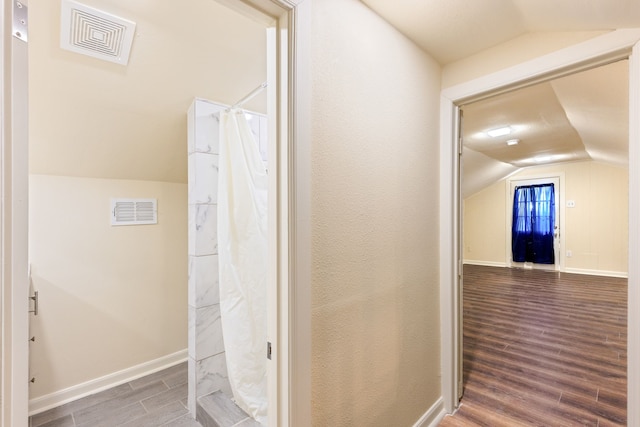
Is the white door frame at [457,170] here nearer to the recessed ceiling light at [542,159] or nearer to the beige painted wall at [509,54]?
the beige painted wall at [509,54]

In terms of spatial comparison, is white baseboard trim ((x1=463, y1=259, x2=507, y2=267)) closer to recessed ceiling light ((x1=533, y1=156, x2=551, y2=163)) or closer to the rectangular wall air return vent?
recessed ceiling light ((x1=533, y1=156, x2=551, y2=163))

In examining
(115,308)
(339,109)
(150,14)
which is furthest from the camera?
(115,308)

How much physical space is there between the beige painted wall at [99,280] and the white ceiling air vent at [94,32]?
1219 mm

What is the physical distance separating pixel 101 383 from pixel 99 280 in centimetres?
82

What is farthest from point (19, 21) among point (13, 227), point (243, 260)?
point (243, 260)

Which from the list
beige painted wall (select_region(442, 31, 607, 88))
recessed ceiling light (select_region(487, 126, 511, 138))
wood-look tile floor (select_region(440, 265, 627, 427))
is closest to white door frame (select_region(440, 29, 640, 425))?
beige painted wall (select_region(442, 31, 607, 88))

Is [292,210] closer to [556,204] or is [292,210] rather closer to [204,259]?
[204,259]

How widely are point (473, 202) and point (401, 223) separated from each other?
7.44 meters

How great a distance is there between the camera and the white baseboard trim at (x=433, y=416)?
5.64ft

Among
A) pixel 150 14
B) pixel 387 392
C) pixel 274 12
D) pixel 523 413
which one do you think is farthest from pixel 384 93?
pixel 523 413

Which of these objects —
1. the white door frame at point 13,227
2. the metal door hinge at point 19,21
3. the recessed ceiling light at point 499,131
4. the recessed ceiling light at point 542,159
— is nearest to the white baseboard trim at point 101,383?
the white door frame at point 13,227

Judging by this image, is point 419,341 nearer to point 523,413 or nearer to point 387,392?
point 387,392

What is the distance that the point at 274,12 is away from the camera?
1025 millimetres

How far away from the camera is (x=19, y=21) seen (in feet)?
1.94
